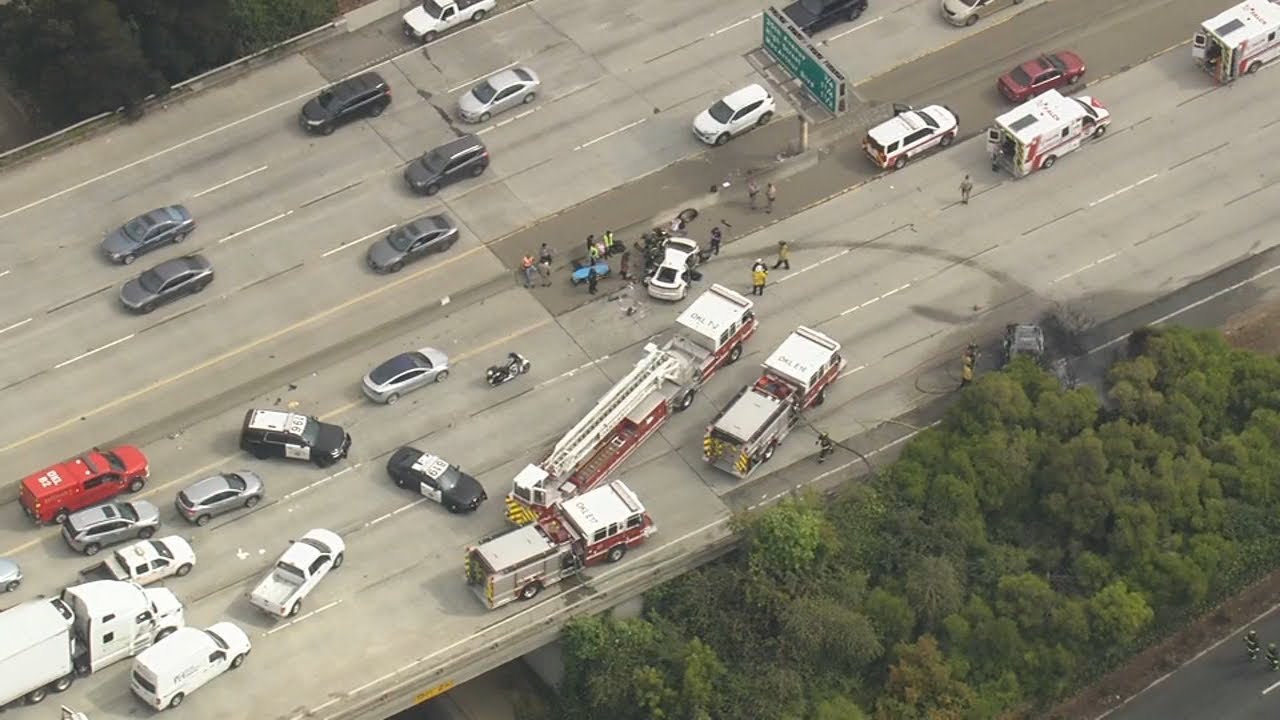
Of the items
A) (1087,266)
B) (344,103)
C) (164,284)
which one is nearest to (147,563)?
(164,284)

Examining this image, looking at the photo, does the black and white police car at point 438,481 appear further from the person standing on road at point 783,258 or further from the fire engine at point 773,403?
the person standing on road at point 783,258

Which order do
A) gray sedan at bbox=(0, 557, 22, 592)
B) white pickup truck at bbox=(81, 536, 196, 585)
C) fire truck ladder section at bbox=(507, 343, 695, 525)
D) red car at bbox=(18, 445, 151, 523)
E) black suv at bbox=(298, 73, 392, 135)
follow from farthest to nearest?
black suv at bbox=(298, 73, 392, 135) → fire truck ladder section at bbox=(507, 343, 695, 525) → red car at bbox=(18, 445, 151, 523) → gray sedan at bbox=(0, 557, 22, 592) → white pickup truck at bbox=(81, 536, 196, 585)

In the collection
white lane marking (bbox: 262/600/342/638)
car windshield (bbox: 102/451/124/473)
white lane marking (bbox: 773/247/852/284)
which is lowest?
white lane marking (bbox: 262/600/342/638)

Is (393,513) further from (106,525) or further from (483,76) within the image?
(483,76)

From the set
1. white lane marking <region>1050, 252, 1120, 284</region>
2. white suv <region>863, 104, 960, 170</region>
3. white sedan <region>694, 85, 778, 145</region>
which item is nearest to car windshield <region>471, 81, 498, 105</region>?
white sedan <region>694, 85, 778, 145</region>

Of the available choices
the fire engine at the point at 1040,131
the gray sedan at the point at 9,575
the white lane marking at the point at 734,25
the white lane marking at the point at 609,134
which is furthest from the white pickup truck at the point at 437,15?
the gray sedan at the point at 9,575

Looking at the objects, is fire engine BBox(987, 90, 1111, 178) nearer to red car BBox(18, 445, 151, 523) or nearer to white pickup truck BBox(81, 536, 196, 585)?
red car BBox(18, 445, 151, 523)

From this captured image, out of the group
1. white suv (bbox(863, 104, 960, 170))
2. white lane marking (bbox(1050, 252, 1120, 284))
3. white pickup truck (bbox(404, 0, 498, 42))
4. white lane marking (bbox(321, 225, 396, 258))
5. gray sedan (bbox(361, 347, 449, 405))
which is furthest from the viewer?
white pickup truck (bbox(404, 0, 498, 42))

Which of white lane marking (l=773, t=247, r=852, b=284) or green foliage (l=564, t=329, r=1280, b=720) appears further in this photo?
white lane marking (l=773, t=247, r=852, b=284)
